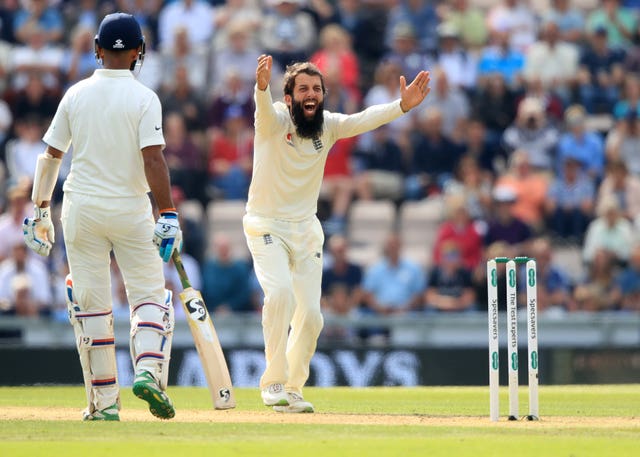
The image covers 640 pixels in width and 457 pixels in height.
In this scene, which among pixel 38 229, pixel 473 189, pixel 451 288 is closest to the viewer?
pixel 38 229

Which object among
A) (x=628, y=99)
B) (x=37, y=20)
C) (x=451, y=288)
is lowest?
(x=451, y=288)

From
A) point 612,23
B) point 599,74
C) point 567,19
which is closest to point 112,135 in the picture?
point 599,74

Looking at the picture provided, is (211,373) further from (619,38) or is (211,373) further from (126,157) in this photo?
(619,38)

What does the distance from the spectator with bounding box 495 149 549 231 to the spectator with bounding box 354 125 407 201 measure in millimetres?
1225

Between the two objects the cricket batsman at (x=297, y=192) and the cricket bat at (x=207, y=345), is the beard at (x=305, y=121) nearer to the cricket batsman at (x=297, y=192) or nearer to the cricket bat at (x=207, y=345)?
the cricket batsman at (x=297, y=192)

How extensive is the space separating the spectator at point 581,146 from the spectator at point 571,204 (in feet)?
1.06

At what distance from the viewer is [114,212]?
823 centimetres

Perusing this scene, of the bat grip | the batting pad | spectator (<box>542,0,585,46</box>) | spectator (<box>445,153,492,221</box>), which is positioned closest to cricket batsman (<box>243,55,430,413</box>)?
the bat grip

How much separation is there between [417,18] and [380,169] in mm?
2833

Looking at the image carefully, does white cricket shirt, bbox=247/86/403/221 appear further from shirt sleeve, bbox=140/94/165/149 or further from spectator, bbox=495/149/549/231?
spectator, bbox=495/149/549/231

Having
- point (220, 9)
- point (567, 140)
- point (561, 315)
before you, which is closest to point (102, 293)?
point (561, 315)

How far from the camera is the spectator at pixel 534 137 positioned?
56.5 feet

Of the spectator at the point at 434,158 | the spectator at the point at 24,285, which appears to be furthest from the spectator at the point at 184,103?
the spectator at the point at 24,285

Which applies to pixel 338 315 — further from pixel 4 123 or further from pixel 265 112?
pixel 265 112
